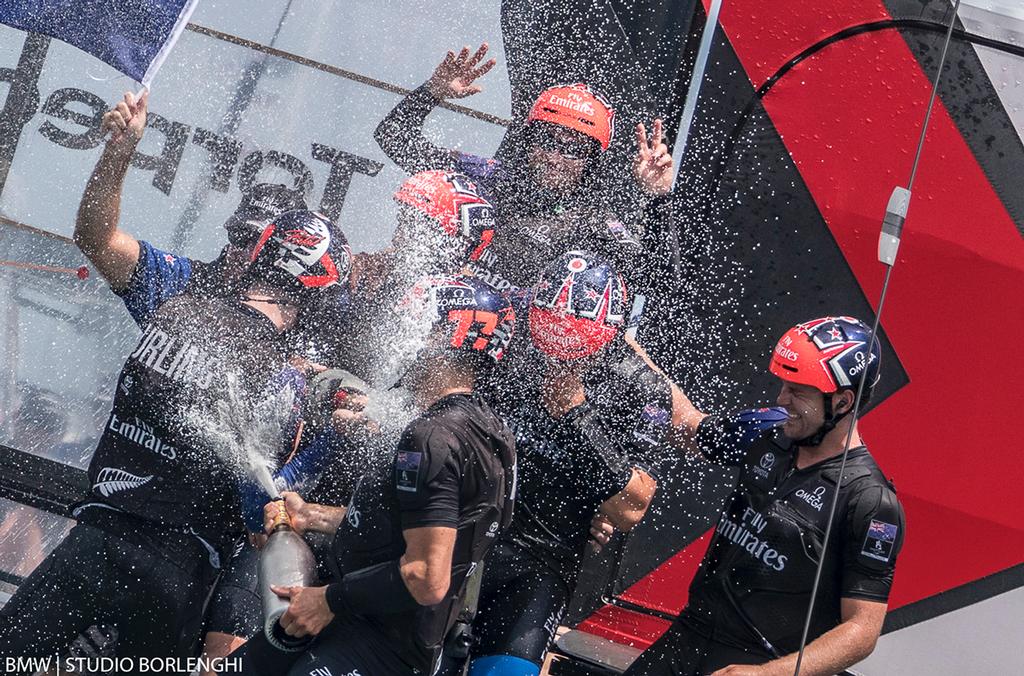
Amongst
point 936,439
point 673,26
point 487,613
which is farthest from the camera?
point 673,26

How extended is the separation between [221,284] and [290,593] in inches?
60.0

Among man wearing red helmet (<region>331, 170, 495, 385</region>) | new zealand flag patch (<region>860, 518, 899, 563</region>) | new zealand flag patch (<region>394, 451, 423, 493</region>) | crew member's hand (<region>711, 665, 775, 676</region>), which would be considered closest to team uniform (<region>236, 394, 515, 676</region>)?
new zealand flag patch (<region>394, 451, 423, 493</region>)

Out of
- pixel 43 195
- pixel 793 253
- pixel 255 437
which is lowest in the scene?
pixel 255 437

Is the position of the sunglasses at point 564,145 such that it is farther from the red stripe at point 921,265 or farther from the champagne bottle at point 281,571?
the champagne bottle at point 281,571

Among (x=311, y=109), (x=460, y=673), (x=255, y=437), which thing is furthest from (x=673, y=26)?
(x=460, y=673)

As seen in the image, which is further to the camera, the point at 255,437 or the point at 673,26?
the point at 673,26

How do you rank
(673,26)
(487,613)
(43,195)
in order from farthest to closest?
(43,195) → (673,26) → (487,613)

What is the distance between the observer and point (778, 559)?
4.06 metres

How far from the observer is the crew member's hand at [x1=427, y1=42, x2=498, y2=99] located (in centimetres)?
539

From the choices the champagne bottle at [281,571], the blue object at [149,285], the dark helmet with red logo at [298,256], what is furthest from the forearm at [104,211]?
the champagne bottle at [281,571]

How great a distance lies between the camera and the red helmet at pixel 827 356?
406cm

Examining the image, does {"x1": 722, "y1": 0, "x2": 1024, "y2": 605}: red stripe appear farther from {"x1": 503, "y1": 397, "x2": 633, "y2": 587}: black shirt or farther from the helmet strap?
{"x1": 503, "y1": 397, "x2": 633, "y2": 587}: black shirt

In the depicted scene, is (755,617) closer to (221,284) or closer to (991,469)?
(991,469)

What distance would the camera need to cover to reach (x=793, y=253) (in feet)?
16.9
